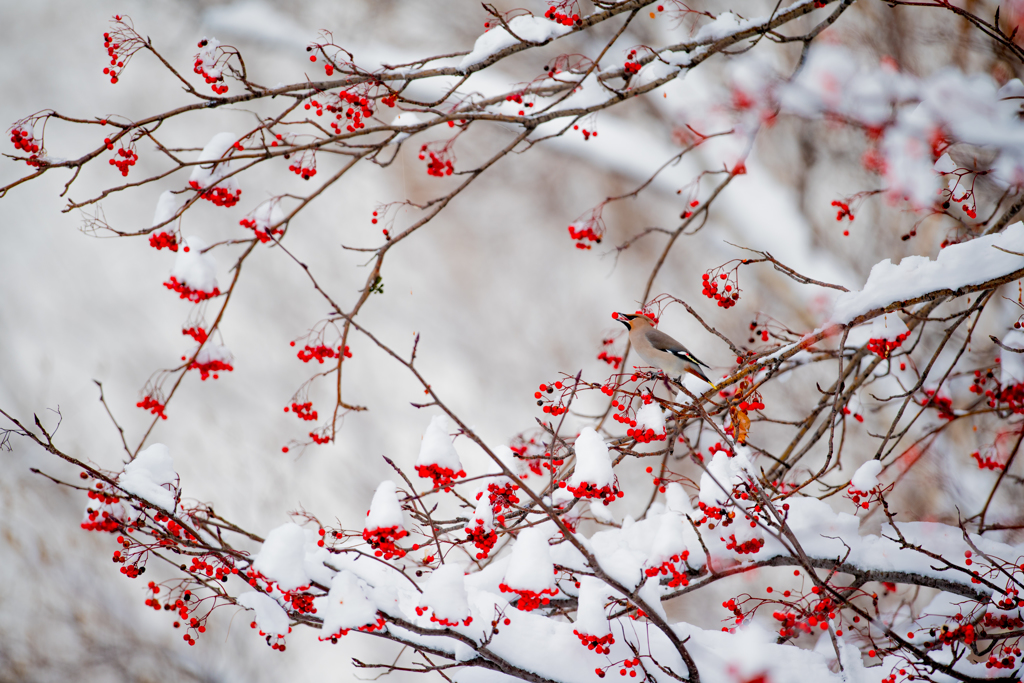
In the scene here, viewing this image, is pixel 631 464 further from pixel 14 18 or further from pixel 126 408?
pixel 14 18

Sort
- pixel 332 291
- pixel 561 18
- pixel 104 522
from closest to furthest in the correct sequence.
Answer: pixel 104 522
pixel 561 18
pixel 332 291

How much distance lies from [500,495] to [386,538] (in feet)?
1.21

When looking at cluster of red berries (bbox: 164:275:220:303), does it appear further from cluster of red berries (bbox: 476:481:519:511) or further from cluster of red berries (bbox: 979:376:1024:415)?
cluster of red berries (bbox: 979:376:1024:415)

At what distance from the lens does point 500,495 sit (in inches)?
84.7

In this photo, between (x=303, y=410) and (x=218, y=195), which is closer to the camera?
(x=218, y=195)

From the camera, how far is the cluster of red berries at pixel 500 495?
2.14m

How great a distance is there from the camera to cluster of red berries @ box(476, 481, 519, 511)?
2.14 m

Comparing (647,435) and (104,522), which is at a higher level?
(647,435)

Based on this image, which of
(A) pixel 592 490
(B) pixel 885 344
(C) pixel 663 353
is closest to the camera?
(A) pixel 592 490

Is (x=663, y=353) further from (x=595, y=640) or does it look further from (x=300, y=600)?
(x=300, y=600)

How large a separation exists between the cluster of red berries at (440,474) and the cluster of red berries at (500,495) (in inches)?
3.9

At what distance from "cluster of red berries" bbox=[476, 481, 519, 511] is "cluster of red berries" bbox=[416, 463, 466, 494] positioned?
0.10m

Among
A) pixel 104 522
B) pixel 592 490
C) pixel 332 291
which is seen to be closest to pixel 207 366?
pixel 104 522

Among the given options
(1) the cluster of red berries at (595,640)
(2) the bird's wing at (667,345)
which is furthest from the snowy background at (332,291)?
(1) the cluster of red berries at (595,640)
